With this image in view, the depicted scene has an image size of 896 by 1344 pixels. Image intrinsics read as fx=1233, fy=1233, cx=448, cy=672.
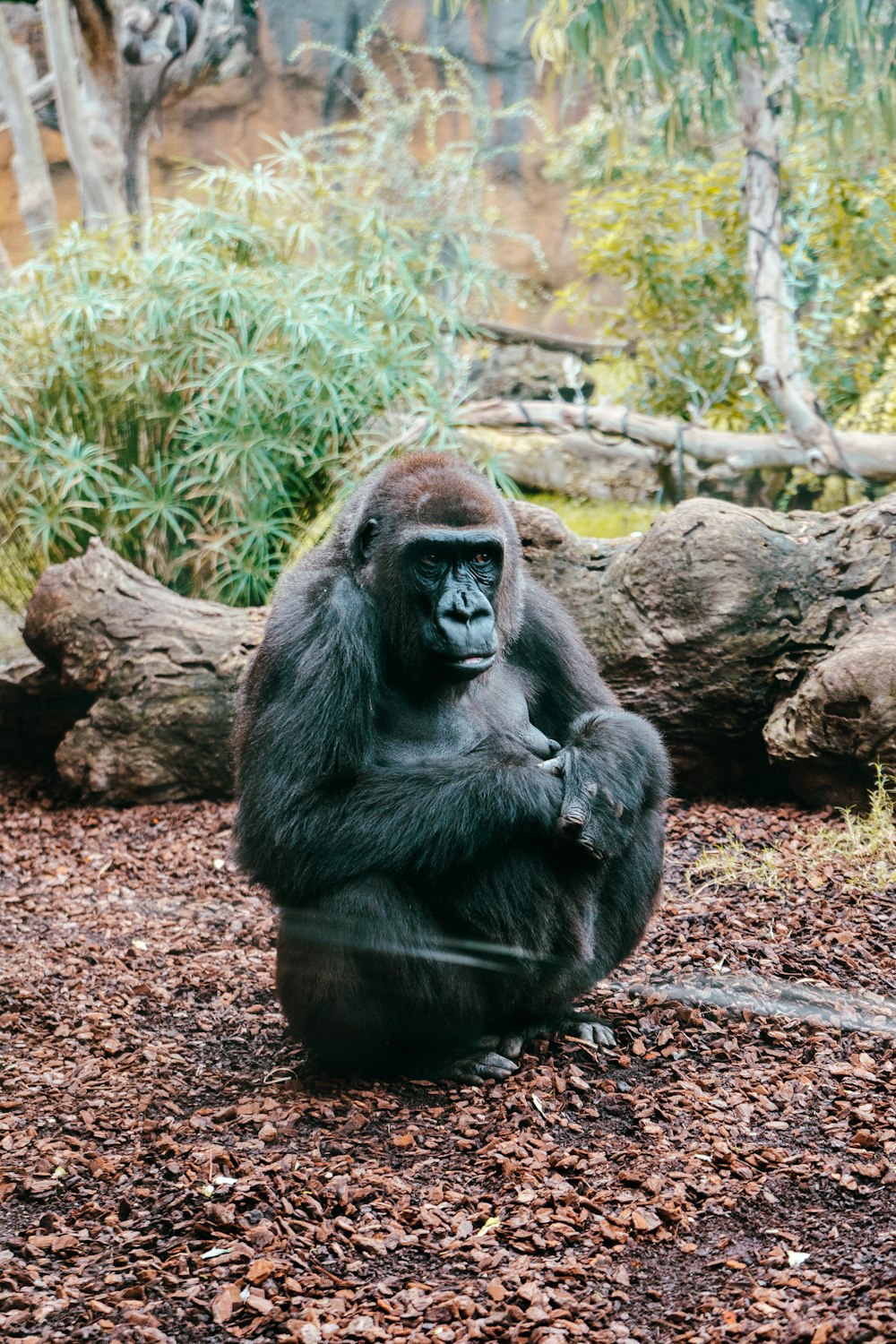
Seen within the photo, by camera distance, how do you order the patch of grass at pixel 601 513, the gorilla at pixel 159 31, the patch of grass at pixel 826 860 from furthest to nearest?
1. the gorilla at pixel 159 31
2. the patch of grass at pixel 601 513
3. the patch of grass at pixel 826 860

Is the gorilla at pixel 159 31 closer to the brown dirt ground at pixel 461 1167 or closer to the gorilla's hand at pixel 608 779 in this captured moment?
the brown dirt ground at pixel 461 1167

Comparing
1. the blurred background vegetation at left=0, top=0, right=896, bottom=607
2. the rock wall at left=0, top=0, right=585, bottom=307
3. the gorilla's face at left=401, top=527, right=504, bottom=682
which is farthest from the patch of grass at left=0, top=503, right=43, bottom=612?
the rock wall at left=0, top=0, right=585, bottom=307

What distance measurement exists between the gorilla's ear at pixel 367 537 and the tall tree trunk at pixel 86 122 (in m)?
8.84

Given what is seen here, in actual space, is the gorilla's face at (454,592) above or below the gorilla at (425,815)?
above

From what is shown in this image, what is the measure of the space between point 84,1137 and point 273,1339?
1.05 metres

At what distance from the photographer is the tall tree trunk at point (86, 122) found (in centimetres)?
1129

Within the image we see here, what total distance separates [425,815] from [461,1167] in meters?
0.83

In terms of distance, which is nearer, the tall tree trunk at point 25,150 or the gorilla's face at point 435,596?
the gorilla's face at point 435,596

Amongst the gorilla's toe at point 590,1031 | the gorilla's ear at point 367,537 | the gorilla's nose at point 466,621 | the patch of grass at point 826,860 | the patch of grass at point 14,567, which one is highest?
the gorilla's ear at point 367,537

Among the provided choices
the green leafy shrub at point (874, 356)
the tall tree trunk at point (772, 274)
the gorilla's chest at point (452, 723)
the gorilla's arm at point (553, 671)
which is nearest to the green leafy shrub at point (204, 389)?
the tall tree trunk at point (772, 274)

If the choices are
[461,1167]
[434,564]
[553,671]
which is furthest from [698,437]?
[461,1167]

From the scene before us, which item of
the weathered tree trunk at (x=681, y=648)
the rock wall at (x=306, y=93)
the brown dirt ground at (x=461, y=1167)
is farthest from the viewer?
the rock wall at (x=306, y=93)

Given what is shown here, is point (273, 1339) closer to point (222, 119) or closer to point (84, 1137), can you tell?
point (84, 1137)

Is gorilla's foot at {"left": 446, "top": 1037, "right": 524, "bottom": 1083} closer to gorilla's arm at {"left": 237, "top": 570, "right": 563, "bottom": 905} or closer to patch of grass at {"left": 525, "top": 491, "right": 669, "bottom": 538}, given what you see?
gorilla's arm at {"left": 237, "top": 570, "right": 563, "bottom": 905}
